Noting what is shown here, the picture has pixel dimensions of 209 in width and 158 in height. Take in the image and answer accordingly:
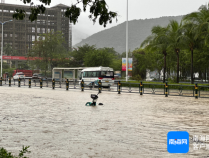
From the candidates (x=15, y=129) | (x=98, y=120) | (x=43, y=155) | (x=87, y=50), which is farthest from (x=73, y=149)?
(x=87, y=50)

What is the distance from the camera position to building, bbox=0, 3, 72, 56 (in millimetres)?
121375

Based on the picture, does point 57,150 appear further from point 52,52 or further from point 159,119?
point 52,52

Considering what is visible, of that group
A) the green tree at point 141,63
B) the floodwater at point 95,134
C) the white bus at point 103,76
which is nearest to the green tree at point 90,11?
the floodwater at point 95,134

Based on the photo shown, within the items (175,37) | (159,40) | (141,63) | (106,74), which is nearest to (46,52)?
(141,63)

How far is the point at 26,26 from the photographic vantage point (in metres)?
127

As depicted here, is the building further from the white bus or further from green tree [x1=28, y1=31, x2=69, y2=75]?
the white bus

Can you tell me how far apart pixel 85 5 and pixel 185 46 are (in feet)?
98.2

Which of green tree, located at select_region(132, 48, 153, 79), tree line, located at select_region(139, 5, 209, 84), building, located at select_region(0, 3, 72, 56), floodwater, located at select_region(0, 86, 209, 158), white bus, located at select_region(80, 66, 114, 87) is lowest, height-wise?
floodwater, located at select_region(0, 86, 209, 158)

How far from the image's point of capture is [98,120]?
10055mm

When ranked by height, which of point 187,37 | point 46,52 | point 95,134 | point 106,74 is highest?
point 46,52

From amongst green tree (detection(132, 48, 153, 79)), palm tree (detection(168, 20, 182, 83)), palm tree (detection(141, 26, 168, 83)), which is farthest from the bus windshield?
green tree (detection(132, 48, 153, 79))

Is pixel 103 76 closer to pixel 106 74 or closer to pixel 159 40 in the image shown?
pixel 106 74

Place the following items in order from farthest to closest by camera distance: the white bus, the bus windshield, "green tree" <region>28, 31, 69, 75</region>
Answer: "green tree" <region>28, 31, 69, 75</region> < the bus windshield < the white bus

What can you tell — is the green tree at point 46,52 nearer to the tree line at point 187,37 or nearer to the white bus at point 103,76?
the white bus at point 103,76
